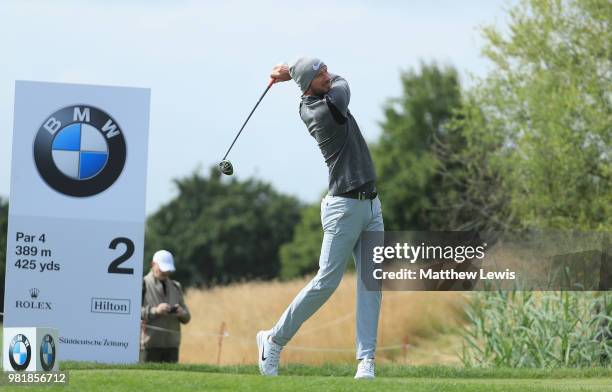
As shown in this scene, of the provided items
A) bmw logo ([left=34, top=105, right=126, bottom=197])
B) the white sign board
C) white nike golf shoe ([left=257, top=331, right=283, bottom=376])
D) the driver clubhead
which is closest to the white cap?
the white sign board

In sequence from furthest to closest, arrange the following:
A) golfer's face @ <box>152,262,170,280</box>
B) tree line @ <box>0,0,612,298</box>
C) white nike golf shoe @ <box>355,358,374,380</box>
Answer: tree line @ <box>0,0,612,298</box> → golfer's face @ <box>152,262,170,280</box> → white nike golf shoe @ <box>355,358,374,380</box>

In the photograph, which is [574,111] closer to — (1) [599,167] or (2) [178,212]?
(1) [599,167]

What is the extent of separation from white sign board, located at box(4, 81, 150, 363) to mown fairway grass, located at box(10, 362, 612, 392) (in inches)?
24.2

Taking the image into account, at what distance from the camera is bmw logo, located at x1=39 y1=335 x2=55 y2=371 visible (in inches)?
287

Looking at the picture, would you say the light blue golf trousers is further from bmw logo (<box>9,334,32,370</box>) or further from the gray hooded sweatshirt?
bmw logo (<box>9,334,32,370</box>)

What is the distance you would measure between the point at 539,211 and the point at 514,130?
1955 mm

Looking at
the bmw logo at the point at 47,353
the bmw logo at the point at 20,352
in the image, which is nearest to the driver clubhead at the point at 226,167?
the bmw logo at the point at 47,353

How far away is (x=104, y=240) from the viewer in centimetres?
987

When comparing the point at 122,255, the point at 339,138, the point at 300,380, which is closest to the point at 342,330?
the point at 122,255

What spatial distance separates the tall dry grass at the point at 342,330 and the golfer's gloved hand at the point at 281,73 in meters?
10.8

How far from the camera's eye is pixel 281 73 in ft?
27.2

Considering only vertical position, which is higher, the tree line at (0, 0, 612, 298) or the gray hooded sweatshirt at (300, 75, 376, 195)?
the tree line at (0, 0, 612, 298)

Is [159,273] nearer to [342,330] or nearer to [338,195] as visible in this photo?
[338,195]

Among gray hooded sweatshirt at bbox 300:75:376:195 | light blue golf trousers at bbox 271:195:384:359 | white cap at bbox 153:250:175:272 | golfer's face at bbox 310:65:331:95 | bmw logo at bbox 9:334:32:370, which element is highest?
golfer's face at bbox 310:65:331:95
